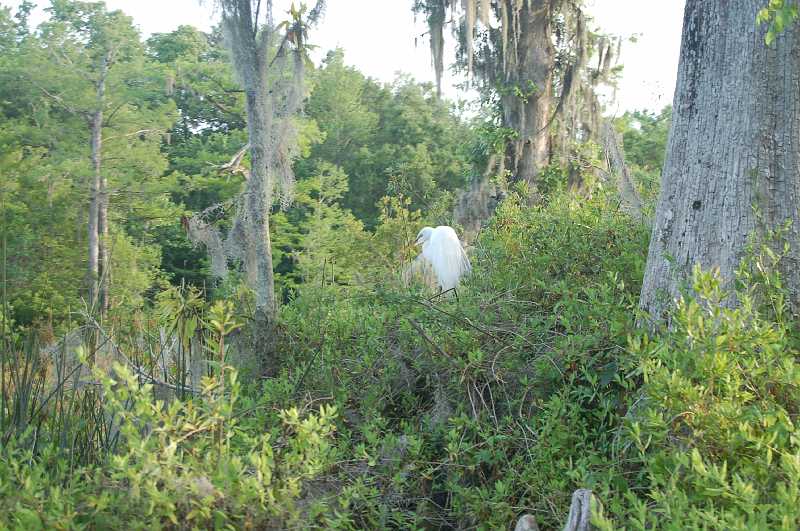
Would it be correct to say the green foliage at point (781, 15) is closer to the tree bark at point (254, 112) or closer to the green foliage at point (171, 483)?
the green foliage at point (171, 483)

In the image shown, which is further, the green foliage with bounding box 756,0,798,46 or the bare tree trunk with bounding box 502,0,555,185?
the bare tree trunk with bounding box 502,0,555,185

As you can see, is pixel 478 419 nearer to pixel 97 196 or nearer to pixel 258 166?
pixel 258 166

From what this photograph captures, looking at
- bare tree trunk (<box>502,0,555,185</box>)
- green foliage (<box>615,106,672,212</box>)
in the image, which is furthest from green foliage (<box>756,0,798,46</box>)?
green foliage (<box>615,106,672,212</box>)

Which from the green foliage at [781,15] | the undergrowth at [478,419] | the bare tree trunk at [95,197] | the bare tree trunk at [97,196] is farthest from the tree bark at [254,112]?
the bare tree trunk at [97,196]

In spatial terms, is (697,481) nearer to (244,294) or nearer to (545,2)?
(244,294)

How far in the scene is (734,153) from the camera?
166 inches

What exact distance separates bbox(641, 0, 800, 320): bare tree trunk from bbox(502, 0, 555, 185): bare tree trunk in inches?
386

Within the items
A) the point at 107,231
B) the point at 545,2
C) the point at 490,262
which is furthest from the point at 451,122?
the point at 490,262

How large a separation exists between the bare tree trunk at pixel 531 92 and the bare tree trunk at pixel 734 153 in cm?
980

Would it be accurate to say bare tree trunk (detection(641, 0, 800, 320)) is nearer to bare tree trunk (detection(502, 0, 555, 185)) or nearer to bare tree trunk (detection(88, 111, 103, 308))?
bare tree trunk (detection(502, 0, 555, 185))

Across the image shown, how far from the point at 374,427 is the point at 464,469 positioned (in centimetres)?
48

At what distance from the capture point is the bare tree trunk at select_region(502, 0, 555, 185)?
1428cm

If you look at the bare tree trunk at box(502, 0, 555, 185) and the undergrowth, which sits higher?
the bare tree trunk at box(502, 0, 555, 185)

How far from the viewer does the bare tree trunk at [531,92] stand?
1428 centimetres
